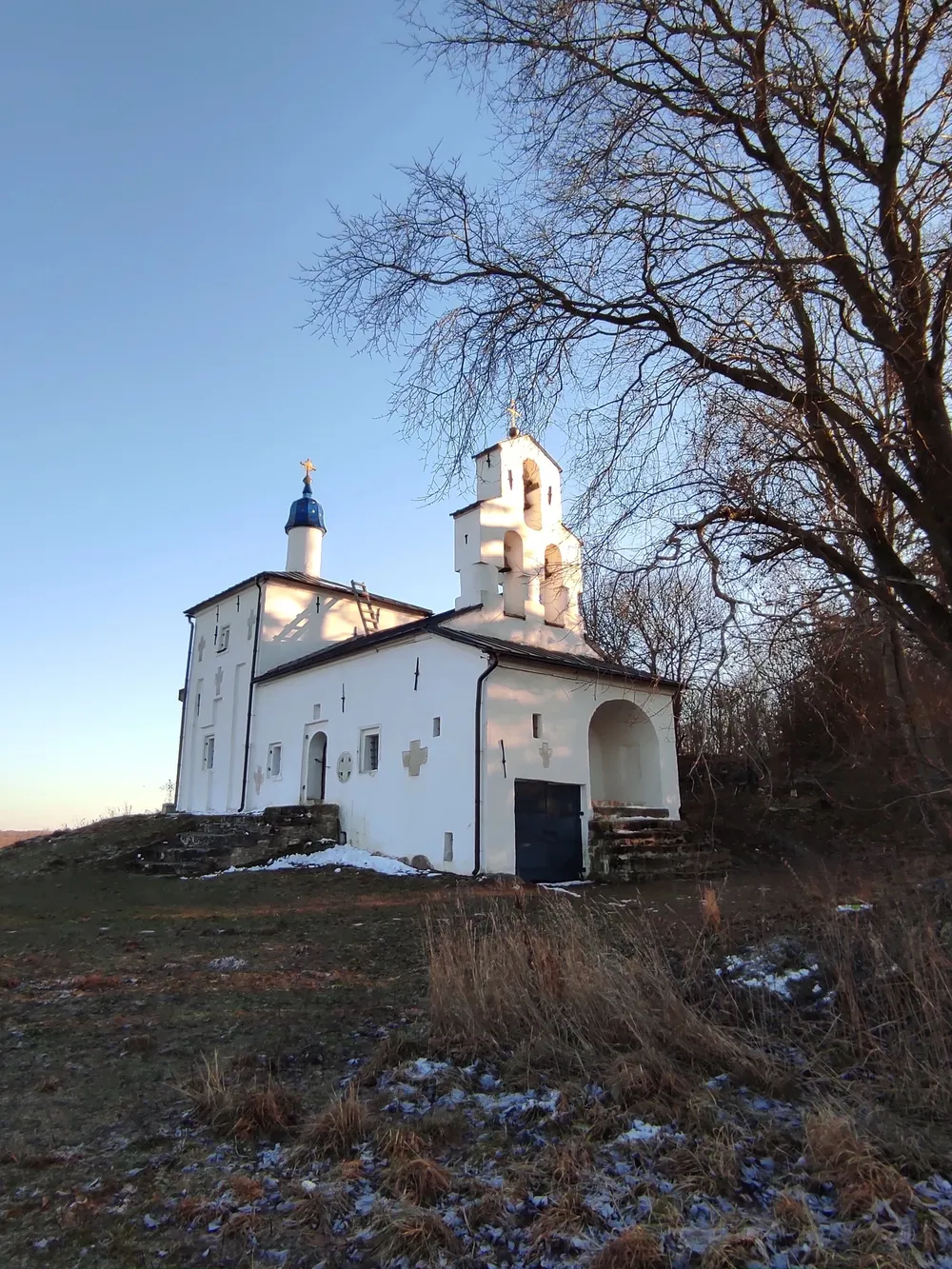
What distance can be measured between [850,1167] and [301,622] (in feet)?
78.2

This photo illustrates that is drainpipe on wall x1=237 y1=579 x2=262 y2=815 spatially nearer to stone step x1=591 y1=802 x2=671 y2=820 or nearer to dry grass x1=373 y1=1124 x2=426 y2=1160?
stone step x1=591 y1=802 x2=671 y2=820

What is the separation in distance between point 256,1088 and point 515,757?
1272 cm

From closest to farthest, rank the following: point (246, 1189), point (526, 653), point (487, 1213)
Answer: point (487, 1213) < point (246, 1189) < point (526, 653)

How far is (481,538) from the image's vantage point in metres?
19.0

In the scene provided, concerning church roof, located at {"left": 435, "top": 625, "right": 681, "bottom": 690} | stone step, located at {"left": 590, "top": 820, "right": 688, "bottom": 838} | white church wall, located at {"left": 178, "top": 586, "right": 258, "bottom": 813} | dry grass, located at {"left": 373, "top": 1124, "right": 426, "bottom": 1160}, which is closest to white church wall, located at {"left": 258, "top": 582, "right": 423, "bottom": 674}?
white church wall, located at {"left": 178, "top": 586, "right": 258, "bottom": 813}

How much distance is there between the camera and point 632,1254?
2.63 m

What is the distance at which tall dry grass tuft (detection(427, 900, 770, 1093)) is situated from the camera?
171 inches

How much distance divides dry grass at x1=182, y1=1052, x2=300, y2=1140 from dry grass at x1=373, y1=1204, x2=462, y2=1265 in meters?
1.09

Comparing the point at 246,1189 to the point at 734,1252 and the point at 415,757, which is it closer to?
the point at 734,1252

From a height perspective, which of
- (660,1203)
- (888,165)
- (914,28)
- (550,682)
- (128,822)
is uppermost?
(914,28)

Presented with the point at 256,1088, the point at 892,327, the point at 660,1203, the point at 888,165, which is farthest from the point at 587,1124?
the point at 888,165

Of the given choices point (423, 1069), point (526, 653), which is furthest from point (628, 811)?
point (423, 1069)

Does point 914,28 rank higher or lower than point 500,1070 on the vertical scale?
higher

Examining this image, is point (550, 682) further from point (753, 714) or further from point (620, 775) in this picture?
point (753, 714)
